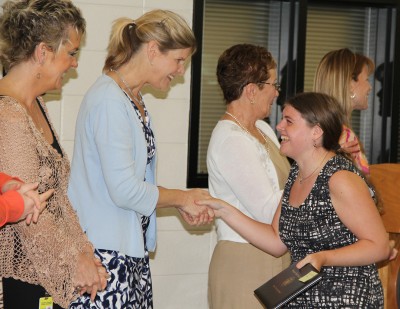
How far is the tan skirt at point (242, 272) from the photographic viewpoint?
3248 mm

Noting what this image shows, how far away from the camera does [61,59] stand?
8.40 ft

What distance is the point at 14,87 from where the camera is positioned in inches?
98.9

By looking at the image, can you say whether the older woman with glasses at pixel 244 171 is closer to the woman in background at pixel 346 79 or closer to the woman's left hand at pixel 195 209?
the woman's left hand at pixel 195 209

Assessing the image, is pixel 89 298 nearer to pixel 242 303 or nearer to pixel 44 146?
pixel 44 146

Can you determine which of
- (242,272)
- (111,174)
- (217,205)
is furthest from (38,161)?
(242,272)

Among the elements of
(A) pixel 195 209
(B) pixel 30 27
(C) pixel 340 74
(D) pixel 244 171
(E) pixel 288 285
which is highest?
(B) pixel 30 27

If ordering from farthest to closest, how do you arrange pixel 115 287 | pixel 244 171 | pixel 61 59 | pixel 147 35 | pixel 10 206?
pixel 244 171
pixel 147 35
pixel 115 287
pixel 61 59
pixel 10 206

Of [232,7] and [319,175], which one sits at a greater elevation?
[232,7]

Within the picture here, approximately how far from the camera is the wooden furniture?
363 centimetres

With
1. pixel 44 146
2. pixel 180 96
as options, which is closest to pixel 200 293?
pixel 180 96

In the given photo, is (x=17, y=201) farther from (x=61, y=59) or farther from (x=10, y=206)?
(x=61, y=59)

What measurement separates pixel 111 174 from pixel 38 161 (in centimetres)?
29

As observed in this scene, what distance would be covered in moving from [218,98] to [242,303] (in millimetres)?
1674

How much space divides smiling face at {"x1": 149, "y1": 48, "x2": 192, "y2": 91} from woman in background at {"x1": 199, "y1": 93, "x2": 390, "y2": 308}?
0.43m
